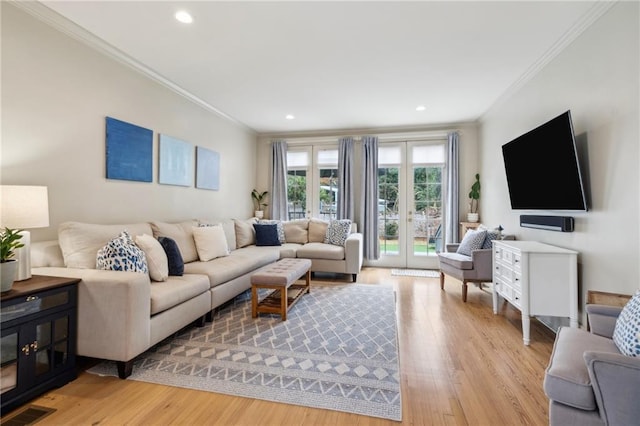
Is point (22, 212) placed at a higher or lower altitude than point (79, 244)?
higher

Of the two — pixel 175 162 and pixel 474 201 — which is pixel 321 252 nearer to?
pixel 175 162

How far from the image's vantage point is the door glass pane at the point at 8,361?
59.7 inches

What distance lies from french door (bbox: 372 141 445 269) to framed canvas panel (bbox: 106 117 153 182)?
379 cm

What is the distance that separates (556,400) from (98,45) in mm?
4077

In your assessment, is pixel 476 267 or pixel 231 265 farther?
pixel 476 267

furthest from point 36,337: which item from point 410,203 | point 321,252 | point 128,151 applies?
point 410,203

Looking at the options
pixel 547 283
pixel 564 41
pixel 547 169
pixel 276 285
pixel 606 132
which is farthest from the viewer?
pixel 276 285

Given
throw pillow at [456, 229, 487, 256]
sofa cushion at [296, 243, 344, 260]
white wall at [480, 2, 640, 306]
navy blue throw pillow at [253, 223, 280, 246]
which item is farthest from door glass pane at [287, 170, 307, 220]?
white wall at [480, 2, 640, 306]

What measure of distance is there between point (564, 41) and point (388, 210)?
3.37 metres

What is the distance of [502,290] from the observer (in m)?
2.88

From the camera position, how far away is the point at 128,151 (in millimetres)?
2963

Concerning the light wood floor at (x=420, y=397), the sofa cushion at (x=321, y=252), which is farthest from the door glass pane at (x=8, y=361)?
the sofa cushion at (x=321, y=252)

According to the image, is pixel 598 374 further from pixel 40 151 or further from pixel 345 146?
pixel 345 146

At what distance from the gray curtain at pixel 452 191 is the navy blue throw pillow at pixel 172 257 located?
4258 millimetres
